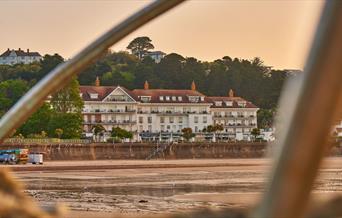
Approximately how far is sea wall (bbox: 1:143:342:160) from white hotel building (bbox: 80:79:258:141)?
525 inches

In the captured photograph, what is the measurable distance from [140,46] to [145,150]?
272ft

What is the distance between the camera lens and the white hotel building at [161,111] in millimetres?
123125

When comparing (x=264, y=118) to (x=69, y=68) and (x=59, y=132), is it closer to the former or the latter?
(x=59, y=132)

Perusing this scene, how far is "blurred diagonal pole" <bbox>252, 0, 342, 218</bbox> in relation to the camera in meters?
0.94

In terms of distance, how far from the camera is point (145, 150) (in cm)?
9950

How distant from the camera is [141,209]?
24.5 metres

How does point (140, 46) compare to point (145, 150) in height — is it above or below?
above

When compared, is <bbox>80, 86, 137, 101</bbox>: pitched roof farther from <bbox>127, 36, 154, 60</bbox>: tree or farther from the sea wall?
<bbox>127, 36, 154, 60</bbox>: tree

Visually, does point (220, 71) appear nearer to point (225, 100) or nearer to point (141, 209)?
point (225, 100)

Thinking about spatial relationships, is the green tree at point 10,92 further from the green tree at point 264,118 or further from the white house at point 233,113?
the green tree at point 264,118

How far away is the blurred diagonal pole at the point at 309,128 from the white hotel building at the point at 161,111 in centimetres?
11639

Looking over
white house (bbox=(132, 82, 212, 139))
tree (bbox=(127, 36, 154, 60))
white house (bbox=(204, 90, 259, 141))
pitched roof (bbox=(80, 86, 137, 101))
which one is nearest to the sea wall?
white house (bbox=(132, 82, 212, 139))

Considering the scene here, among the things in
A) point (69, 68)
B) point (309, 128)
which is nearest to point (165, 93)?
point (69, 68)

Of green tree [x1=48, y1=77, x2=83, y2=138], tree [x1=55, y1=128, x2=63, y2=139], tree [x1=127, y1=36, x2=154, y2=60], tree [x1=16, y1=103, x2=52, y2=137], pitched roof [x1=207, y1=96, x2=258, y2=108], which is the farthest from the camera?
tree [x1=127, y1=36, x2=154, y2=60]
